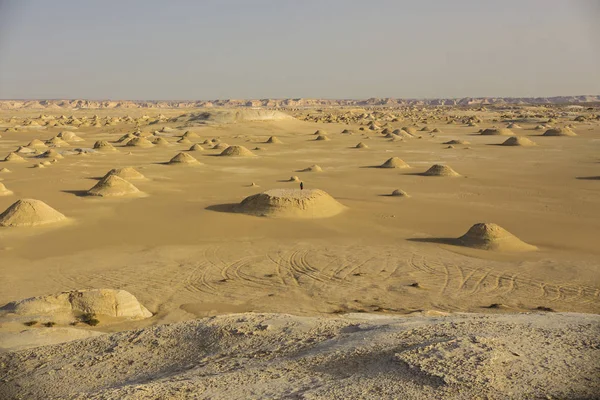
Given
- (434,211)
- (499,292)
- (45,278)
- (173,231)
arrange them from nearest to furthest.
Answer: (499,292) → (45,278) → (173,231) → (434,211)

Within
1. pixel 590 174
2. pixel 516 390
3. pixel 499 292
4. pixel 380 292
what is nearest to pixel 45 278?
pixel 380 292

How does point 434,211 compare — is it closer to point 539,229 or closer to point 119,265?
point 539,229

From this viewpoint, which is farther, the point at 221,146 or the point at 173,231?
the point at 221,146

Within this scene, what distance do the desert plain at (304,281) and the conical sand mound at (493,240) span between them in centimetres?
6

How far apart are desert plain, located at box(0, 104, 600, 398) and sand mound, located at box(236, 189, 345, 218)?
0.20 ft

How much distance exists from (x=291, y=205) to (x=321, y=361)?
444 inches

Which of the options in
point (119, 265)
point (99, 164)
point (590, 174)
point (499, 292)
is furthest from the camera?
point (99, 164)

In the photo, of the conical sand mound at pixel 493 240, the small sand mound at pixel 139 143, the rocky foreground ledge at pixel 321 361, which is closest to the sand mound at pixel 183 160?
the small sand mound at pixel 139 143

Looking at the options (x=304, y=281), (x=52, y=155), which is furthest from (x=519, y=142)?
(x=304, y=281)

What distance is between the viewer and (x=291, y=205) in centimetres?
1653

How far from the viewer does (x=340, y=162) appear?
31141mm

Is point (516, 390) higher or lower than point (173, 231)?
higher

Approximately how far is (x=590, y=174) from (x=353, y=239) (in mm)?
16275

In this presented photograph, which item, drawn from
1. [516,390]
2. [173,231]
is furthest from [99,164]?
[516,390]
